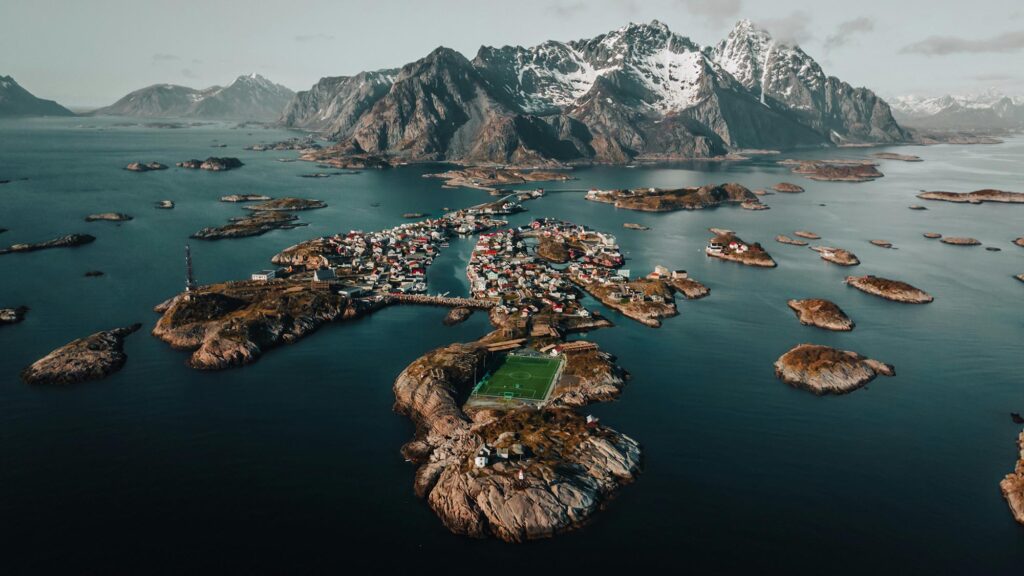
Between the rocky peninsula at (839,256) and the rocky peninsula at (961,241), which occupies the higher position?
the rocky peninsula at (961,241)

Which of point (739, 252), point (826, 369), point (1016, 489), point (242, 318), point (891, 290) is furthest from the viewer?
point (739, 252)

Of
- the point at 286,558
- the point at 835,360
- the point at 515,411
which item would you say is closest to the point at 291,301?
the point at 515,411

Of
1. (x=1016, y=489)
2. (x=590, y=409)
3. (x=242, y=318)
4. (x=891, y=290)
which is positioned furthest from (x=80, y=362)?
(x=891, y=290)

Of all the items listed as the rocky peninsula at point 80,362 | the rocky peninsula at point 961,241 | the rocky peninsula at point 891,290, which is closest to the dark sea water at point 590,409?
the rocky peninsula at point 80,362

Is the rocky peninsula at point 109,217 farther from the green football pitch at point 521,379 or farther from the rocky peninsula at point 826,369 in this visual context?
the rocky peninsula at point 826,369

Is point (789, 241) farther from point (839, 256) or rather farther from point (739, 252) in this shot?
point (739, 252)

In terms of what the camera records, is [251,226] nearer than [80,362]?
No
